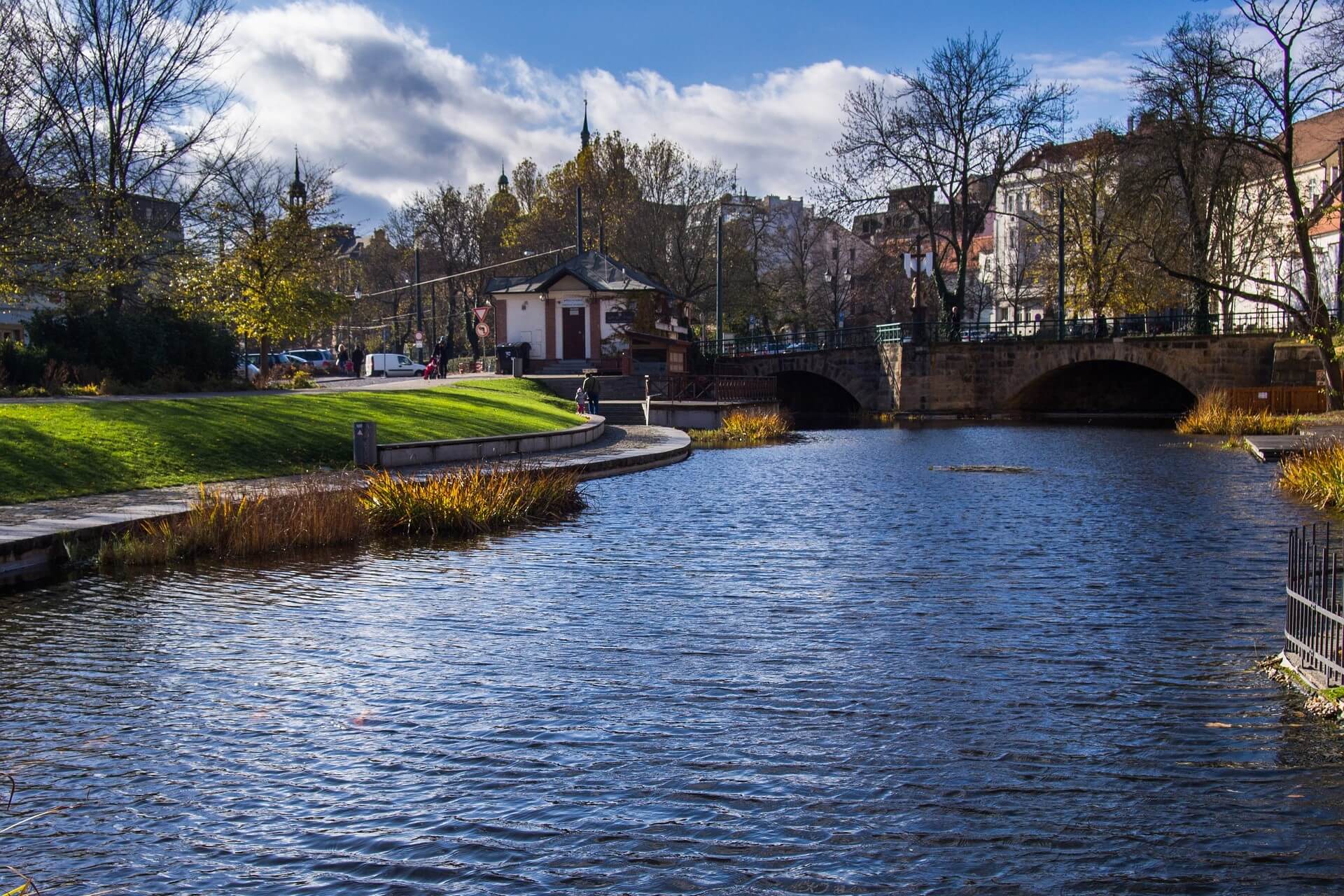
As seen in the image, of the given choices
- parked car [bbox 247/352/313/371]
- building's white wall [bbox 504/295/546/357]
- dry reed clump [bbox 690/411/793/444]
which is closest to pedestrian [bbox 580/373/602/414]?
dry reed clump [bbox 690/411/793/444]

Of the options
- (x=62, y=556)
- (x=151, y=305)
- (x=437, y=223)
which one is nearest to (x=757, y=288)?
(x=437, y=223)

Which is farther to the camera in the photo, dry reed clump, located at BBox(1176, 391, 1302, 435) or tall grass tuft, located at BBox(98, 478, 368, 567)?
dry reed clump, located at BBox(1176, 391, 1302, 435)

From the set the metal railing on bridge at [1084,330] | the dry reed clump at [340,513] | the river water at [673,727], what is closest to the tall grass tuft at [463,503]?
the dry reed clump at [340,513]

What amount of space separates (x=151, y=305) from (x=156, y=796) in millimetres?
31780

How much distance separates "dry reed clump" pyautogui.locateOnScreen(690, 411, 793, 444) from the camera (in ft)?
118

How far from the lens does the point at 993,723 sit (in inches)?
326

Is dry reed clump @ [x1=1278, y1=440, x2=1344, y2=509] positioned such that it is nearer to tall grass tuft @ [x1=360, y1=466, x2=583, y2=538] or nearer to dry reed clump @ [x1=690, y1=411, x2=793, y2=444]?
tall grass tuft @ [x1=360, y1=466, x2=583, y2=538]

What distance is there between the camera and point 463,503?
691 inches

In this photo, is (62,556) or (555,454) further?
(555,454)

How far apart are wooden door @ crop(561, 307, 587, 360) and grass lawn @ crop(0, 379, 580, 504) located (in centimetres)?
2939

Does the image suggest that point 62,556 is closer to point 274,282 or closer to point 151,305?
point 151,305

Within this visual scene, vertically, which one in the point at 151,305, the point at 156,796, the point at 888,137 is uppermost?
the point at 888,137

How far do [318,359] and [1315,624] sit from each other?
67098 mm

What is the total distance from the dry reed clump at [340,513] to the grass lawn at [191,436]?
208 centimetres
